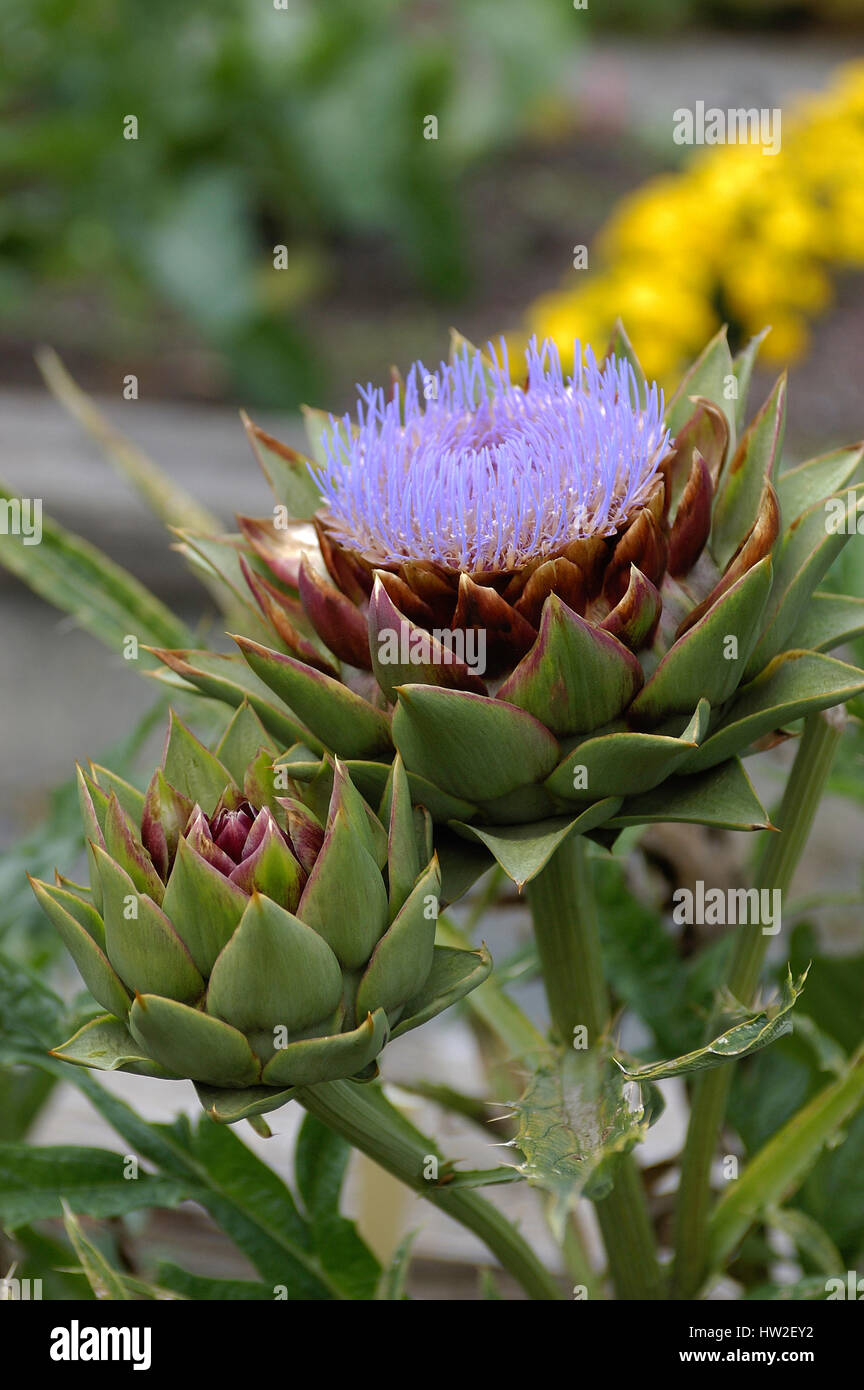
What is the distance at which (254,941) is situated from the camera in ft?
1.60

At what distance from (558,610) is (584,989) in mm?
213

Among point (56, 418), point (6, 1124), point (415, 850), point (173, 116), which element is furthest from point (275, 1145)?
point (173, 116)

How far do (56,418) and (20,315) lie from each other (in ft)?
1.69

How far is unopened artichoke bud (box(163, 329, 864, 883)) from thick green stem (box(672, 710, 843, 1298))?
0.02m

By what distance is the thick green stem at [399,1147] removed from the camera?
56 centimetres

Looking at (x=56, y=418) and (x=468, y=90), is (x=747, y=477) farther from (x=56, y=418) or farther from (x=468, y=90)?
A: (x=468, y=90)

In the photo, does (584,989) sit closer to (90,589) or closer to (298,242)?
(90,589)

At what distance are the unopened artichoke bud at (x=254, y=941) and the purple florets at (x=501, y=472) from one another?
0.12m

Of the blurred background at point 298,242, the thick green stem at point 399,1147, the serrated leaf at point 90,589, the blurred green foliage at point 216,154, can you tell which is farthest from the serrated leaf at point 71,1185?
the blurred green foliage at point 216,154

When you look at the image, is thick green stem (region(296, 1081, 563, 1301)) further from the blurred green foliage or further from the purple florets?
the blurred green foliage

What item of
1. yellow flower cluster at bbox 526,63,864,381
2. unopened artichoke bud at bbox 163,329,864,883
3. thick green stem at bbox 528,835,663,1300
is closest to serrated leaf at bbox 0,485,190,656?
unopened artichoke bud at bbox 163,329,864,883

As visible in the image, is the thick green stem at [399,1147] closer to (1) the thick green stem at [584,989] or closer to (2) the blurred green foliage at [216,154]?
(1) the thick green stem at [584,989]

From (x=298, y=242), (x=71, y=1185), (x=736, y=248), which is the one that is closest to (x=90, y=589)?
(x=71, y=1185)

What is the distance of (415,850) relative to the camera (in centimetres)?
53
